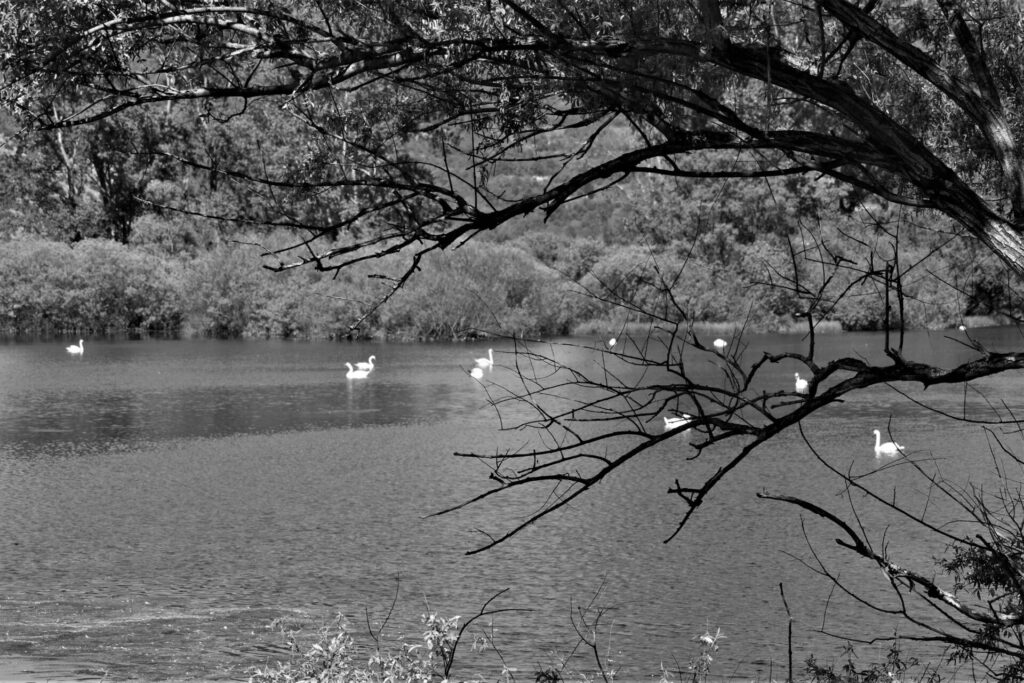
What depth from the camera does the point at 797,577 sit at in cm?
948

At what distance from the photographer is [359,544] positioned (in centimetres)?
1059

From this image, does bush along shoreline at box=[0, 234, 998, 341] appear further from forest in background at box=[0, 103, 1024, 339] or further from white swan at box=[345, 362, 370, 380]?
white swan at box=[345, 362, 370, 380]

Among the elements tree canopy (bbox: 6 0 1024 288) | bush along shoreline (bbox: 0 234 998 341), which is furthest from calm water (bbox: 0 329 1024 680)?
bush along shoreline (bbox: 0 234 998 341)

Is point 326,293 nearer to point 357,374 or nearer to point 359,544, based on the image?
point 357,374

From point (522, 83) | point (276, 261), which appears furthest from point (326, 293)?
point (522, 83)

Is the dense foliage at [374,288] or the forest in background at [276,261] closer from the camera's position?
the forest in background at [276,261]

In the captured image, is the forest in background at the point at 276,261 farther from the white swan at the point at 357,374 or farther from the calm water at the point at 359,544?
the calm water at the point at 359,544

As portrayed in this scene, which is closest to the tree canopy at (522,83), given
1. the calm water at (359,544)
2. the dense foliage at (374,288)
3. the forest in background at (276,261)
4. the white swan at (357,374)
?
the calm water at (359,544)

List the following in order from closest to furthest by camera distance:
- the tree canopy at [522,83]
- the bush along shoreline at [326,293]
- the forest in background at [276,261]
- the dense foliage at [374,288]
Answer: the tree canopy at [522,83]
the forest in background at [276,261]
the dense foliage at [374,288]
the bush along shoreline at [326,293]

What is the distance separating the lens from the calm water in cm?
773

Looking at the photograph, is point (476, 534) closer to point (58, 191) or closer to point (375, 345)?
point (375, 345)

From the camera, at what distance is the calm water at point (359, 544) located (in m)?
7.73

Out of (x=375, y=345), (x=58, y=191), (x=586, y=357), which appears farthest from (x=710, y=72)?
(x=58, y=191)

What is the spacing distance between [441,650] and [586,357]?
87.4 ft
